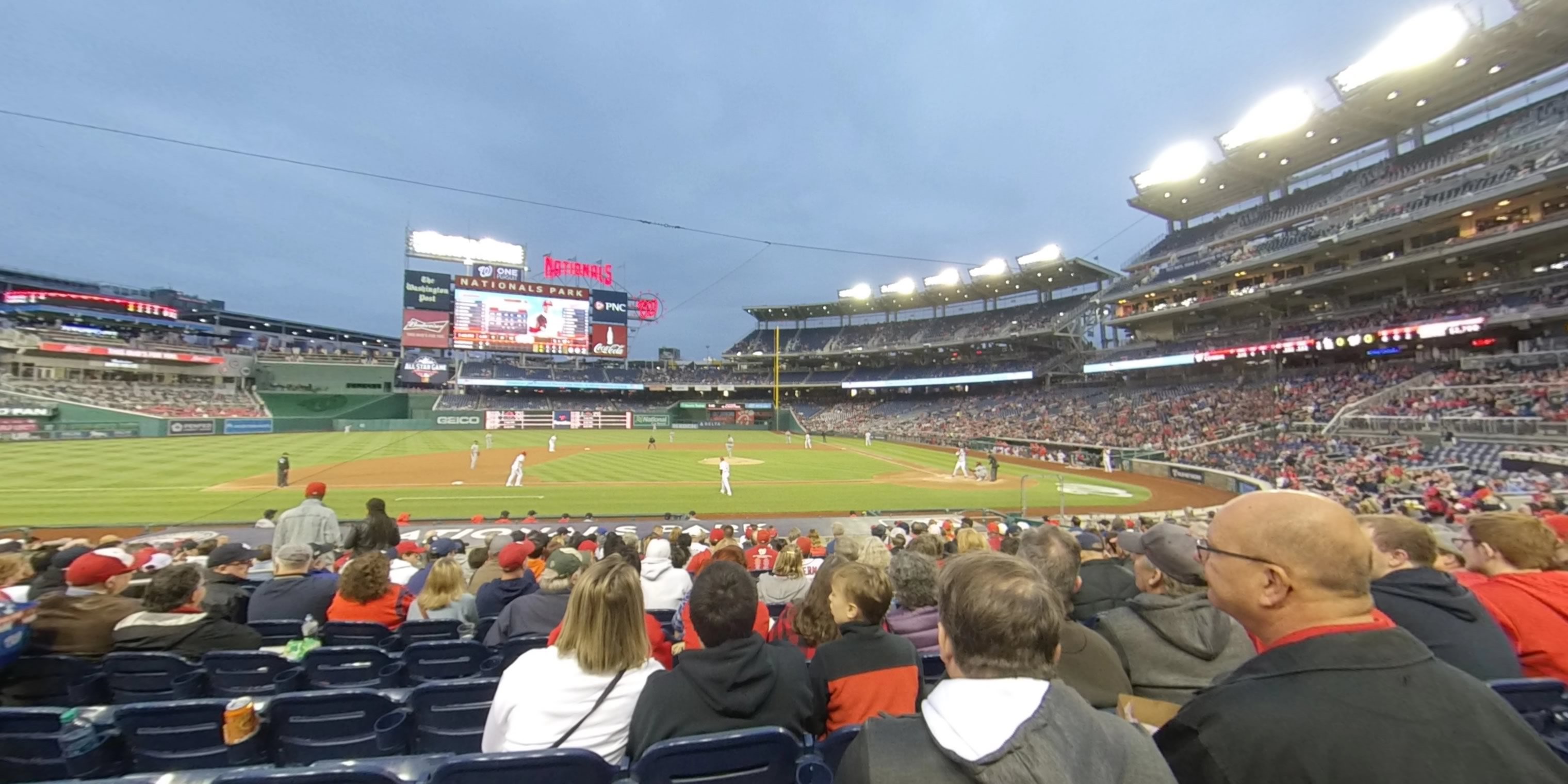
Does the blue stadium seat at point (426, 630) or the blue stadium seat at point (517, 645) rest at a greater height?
the blue stadium seat at point (517, 645)

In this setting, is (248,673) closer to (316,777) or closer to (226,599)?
(226,599)

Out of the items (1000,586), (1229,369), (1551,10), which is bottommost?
(1000,586)

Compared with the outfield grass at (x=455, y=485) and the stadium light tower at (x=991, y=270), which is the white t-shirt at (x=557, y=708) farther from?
the stadium light tower at (x=991, y=270)

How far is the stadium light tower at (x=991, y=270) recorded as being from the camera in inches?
2452

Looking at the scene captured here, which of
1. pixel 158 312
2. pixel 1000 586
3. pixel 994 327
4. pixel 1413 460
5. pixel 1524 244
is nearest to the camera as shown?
pixel 1000 586

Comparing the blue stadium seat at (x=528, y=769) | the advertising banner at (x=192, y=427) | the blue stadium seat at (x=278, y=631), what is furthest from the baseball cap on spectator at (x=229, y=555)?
the advertising banner at (x=192, y=427)

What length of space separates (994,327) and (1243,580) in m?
68.8

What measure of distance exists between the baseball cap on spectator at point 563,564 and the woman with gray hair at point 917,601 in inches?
121

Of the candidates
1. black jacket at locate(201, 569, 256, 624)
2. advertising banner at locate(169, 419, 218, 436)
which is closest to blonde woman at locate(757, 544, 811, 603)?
black jacket at locate(201, 569, 256, 624)

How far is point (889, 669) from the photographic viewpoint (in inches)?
129

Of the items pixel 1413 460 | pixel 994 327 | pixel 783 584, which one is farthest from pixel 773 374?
pixel 783 584

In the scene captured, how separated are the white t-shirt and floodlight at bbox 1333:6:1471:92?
4680cm

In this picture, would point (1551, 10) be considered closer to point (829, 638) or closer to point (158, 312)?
point (829, 638)

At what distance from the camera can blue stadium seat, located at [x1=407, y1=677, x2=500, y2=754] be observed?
3.82 meters
